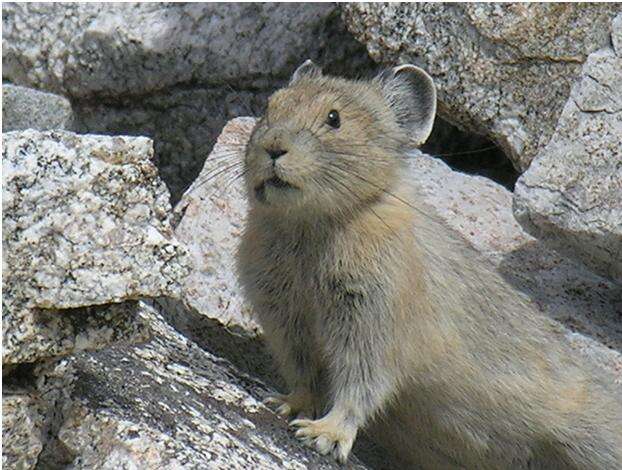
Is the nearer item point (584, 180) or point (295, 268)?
point (295, 268)

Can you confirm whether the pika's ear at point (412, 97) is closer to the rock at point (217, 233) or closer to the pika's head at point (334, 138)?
the pika's head at point (334, 138)

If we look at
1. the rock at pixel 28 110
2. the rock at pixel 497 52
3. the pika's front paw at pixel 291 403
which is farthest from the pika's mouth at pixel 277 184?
the rock at pixel 28 110

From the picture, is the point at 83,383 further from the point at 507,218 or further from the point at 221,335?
the point at 507,218

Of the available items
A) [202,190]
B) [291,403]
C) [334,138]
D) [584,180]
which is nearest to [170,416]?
[291,403]

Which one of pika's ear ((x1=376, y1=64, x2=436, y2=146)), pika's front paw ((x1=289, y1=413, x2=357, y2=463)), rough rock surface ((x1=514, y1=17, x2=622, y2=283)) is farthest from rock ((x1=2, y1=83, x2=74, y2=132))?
pika's front paw ((x1=289, y1=413, x2=357, y2=463))

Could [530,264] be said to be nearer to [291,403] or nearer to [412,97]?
[412,97]
